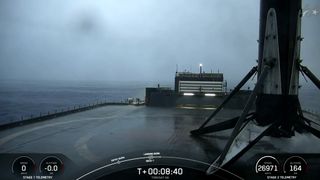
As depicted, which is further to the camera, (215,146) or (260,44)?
(215,146)

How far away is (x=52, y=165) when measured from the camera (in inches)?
241

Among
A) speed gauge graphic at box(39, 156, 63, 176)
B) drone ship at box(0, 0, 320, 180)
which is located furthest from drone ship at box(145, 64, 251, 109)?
speed gauge graphic at box(39, 156, 63, 176)

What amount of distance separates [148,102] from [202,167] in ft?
139

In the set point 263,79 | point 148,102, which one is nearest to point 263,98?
point 263,79

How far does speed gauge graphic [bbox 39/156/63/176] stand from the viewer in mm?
6102

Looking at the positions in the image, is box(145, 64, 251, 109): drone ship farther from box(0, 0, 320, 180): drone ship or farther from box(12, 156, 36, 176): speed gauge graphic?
box(12, 156, 36, 176): speed gauge graphic

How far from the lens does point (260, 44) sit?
1404 cm

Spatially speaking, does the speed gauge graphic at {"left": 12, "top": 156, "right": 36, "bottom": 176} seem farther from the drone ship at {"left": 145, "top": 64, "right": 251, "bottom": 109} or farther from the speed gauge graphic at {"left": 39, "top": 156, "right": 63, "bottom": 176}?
the drone ship at {"left": 145, "top": 64, "right": 251, "bottom": 109}

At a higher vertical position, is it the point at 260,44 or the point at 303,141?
the point at 260,44

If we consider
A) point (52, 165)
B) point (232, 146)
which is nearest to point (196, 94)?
point (232, 146)

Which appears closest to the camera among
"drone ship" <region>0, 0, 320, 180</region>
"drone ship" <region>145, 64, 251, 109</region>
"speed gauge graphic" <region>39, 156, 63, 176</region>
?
"drone ship" <region>0, 0, 320, 180</region>

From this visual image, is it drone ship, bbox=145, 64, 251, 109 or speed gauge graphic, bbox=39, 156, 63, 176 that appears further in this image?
drone ship, bbox=145, 64, 251, 109

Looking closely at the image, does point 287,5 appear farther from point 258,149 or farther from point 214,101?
point 214,101

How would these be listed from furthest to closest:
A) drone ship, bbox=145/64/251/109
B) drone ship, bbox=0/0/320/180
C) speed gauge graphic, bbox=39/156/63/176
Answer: drone ship, bbox=145/64/251/109 → speed gauge graphic, bbox=39/156/63/176 → drone ship, bbox=0/0/320/180
